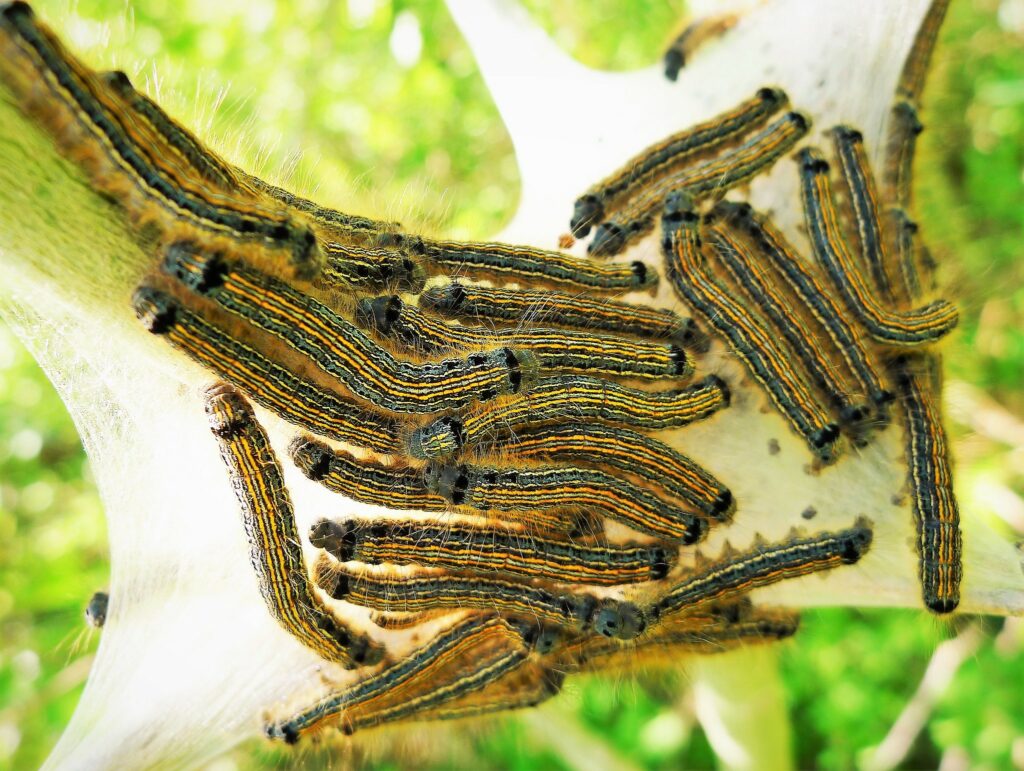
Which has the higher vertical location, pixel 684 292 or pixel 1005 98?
pixel 1005 98

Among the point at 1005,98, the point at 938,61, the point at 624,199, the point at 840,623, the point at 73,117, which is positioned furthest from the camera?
the point at 840,623

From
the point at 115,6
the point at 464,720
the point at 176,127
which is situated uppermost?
the point at 115,6

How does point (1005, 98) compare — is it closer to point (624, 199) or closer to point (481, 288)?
point (624, 199)

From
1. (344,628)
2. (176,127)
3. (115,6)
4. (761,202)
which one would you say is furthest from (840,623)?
(115,6)

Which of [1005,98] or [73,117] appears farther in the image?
[1005,98]

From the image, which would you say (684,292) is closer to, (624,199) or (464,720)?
(624,199)

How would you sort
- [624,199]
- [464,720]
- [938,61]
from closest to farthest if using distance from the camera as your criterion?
[464,720], [624,199], [938,61]
